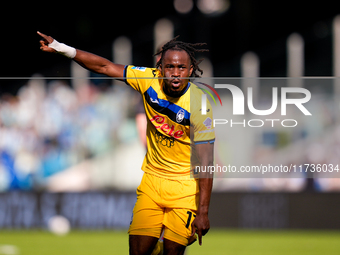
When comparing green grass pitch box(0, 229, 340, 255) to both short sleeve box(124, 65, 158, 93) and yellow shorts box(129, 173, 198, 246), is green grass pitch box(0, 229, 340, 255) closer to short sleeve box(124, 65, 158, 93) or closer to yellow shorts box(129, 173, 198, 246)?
yellow shorts box(129, 173, 198, 246)

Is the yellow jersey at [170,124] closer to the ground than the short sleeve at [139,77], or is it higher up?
closer to the ground

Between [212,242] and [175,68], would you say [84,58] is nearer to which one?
[175,68]

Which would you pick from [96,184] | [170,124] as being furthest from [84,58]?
[96,184]

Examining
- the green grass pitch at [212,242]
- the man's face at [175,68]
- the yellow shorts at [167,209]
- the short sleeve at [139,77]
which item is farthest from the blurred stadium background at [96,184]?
the man's face at [175,68]

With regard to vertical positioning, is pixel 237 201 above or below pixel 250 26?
below

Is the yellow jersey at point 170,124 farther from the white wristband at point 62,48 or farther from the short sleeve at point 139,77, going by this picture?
the white wristband at point 62,48

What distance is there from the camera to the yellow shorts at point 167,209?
4195 mm

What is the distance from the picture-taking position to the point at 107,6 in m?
17.7

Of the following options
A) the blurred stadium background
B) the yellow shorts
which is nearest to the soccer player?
the yellow shorts

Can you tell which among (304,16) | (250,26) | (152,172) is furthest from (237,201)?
(304,16)

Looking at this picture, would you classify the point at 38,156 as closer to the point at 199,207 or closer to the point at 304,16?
the point at 199,207

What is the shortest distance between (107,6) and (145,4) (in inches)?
55.0

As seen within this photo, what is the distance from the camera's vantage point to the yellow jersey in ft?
13.8

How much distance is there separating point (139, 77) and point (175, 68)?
0.38 m
